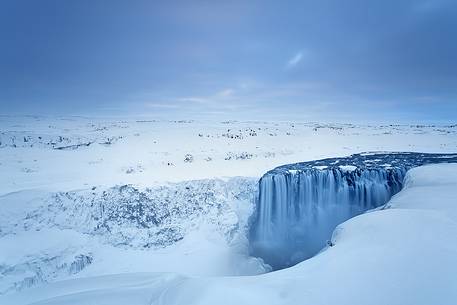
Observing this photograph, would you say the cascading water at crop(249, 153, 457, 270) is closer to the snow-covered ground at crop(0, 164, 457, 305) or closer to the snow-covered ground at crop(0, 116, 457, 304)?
the snow-covered ground at crop(0, 116, 457, 304)

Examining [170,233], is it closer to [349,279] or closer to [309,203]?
[309,203]

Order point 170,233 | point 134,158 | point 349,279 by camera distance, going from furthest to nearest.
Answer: point 134,158 → point 170,233 → point 349,279

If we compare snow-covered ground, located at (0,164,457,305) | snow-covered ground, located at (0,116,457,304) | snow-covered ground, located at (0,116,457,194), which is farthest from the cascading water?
snow-covered ground, located at (0,164,457,305)

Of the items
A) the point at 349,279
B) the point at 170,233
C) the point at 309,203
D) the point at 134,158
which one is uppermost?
the point at 134,158

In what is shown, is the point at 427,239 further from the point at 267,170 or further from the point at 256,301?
the point at 267,170

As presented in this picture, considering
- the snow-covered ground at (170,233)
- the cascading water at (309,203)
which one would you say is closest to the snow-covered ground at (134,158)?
the snow-covered ground at (170,233)

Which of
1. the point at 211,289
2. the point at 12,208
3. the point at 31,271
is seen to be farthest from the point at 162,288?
the point at 12,208

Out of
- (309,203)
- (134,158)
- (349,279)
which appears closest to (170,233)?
(309,203)
